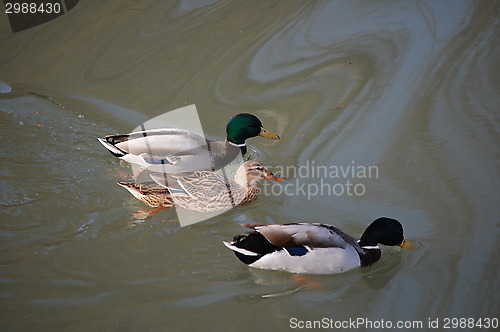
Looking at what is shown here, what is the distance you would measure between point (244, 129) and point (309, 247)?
207cm

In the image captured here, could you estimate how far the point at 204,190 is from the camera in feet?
18.1

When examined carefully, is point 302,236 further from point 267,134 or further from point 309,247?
point 267,134

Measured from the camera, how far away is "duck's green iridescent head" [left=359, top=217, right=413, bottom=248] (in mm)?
4645

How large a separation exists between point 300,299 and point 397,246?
45.6 inches

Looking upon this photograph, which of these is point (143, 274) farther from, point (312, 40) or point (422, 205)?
point (312, 40)

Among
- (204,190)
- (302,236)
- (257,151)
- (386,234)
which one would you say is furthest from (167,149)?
(386,234)

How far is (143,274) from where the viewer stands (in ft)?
14.7

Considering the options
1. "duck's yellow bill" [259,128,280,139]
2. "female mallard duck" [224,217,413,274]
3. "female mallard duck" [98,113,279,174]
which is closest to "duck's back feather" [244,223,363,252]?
"female mallard duck" [224,217,413,274]

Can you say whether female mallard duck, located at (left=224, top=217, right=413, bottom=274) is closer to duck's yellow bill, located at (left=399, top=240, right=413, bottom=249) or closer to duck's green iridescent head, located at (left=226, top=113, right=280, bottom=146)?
duck's yellow bill, located at (left=399, top=240, right=413, bottom=249)

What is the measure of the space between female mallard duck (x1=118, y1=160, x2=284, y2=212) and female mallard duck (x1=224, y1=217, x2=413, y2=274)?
0.90 metres

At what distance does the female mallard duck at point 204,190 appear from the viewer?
5.43 metres

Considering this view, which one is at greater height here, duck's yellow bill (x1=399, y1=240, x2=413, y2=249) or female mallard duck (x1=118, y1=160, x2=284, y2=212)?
female mallard duck (x1=118, y1=160, x2=284, y2=212)

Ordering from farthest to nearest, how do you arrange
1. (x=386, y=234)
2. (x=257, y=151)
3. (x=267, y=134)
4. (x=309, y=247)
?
(x=257, y=151), (x=267, y=134), (x=386, y=234), (x=309, y=247)

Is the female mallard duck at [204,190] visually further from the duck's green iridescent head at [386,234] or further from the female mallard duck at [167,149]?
the duck's green iridescent head at [386,234]
